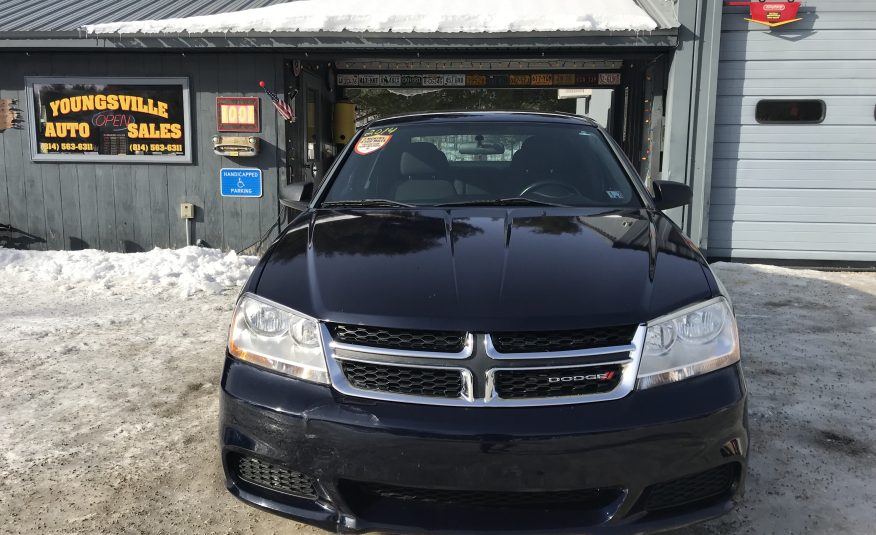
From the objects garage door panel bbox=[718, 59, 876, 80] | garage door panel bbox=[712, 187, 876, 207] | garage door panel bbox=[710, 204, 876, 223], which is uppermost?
garage door panel bbox=[718, 59, 876, 80]

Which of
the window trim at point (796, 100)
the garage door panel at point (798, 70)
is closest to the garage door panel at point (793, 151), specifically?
the window trim at point (796, 100)

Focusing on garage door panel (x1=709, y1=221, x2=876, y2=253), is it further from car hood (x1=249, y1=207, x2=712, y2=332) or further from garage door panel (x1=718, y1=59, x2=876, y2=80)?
car hood (x1=249, y1=207, x2=712, y2=332)

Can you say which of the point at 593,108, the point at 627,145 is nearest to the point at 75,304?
the point at 627,145

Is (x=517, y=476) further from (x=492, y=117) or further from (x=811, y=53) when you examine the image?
(x=811, y=53)

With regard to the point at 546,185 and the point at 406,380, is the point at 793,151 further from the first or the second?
the point at 406,380

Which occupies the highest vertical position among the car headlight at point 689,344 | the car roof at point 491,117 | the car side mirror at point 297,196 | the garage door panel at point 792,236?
the car roof at point 491,117

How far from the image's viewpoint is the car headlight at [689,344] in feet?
6.38

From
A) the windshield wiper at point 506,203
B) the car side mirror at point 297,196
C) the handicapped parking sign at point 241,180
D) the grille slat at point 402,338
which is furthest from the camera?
the handicapped parking sign at point 241,180

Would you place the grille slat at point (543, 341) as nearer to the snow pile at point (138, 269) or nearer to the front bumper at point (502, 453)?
the front bumper at point (502, 453)

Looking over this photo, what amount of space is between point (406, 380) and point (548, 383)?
1.35 feet

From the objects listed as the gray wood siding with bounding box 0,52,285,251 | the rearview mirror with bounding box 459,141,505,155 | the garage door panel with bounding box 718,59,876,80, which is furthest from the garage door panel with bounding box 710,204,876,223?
the gray wood siding with bounding box 0,52,285,251

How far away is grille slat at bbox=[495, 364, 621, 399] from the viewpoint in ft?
6.21

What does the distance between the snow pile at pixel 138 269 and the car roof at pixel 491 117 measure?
3421 mm

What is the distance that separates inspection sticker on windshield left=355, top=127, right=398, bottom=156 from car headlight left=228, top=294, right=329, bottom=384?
150 cm
